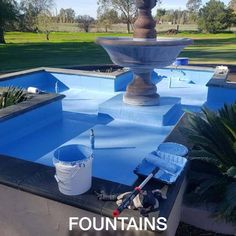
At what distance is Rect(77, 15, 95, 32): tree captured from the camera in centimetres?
5971

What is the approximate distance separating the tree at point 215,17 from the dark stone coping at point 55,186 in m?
52.9

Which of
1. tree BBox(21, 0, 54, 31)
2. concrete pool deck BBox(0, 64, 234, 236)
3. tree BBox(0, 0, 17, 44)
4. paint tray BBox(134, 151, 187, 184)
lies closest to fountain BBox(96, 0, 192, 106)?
concrete pool deck BBox(0, 64, 234, 236)

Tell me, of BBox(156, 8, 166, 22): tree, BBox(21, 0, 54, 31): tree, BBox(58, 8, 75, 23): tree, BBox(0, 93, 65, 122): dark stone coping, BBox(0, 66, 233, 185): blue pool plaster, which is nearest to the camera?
BBox(0, 66, 233, 185): blue pool plaster

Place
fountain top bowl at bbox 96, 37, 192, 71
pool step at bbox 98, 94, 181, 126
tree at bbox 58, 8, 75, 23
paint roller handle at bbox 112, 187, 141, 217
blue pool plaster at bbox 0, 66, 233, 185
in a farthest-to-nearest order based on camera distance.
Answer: tree at bbox 58, 8, 75, 23
pool step at bbox 98, 94, 181, 126
fountain top bowl at bbox 96, 37, 192, 71
blue pool plaster at bbox 0, 66, 233, 185
paint roller handle at bbox 112, 187, 141, 217

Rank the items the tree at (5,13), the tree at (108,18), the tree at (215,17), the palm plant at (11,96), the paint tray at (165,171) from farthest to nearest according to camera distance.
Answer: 1. the tree at (108,18)
2. the tree at (215,17)
3. the tree at (5,13)
4. the palm plant at (11,96)
5. the paint tray at (165,171)

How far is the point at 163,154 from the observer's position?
395cm

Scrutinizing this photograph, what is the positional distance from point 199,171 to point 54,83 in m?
8.19

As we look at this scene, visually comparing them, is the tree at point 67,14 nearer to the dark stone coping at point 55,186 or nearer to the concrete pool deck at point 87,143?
the concrete pool deck at point 87,143

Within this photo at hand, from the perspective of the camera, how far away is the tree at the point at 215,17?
168ft

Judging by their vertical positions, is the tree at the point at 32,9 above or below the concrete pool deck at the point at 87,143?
above

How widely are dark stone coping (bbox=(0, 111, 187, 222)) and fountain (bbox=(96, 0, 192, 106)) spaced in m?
3.15

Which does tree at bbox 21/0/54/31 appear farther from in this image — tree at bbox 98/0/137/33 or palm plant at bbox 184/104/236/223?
palm plant at bbox 184/104/236/223

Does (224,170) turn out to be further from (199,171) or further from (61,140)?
(61,140)

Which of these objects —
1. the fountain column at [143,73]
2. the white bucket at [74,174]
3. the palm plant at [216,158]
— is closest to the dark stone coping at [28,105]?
the fountain column at [143,73]
